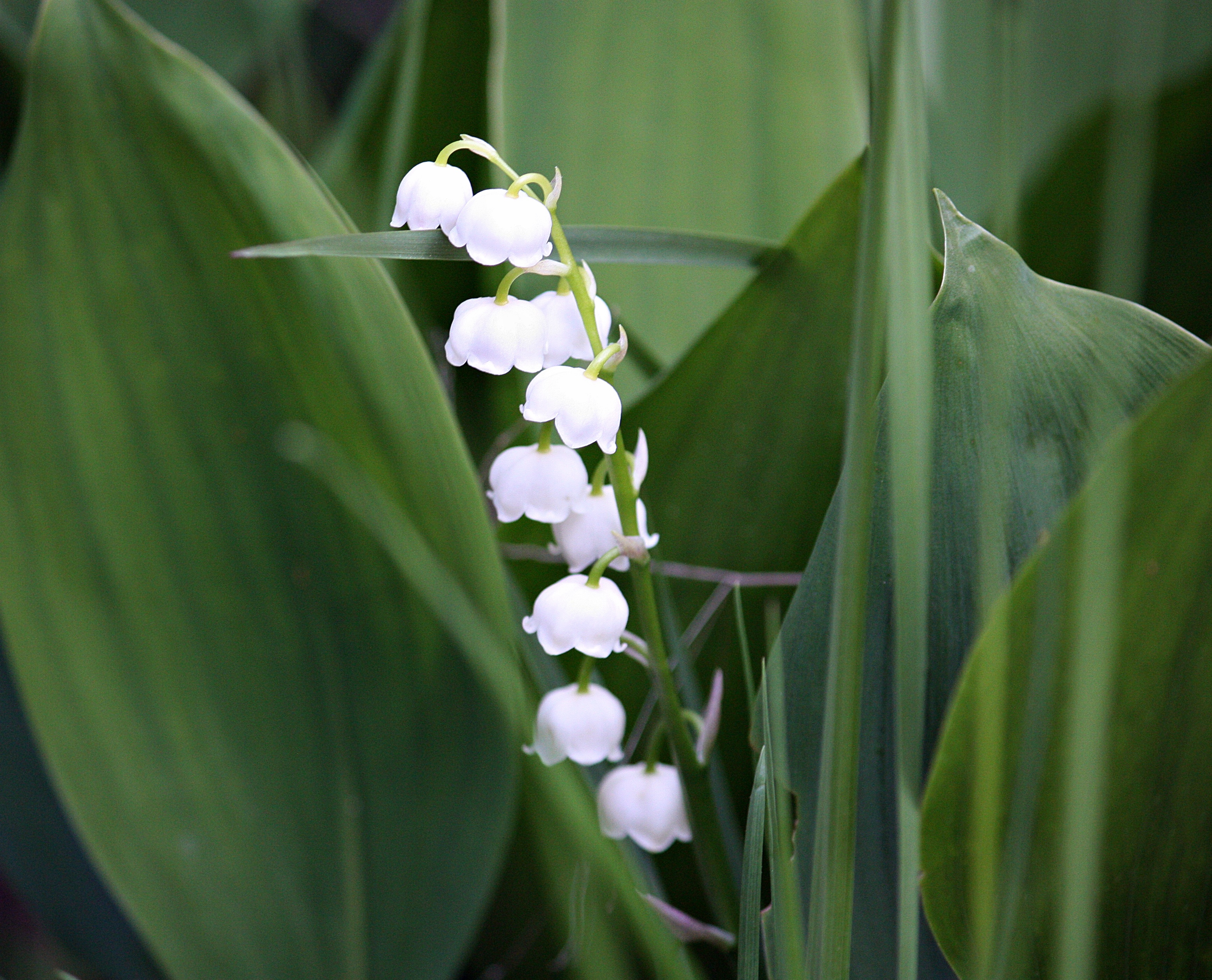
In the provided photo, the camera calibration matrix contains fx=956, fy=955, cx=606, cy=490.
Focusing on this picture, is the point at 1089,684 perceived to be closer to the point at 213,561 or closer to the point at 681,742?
the point at 681,742

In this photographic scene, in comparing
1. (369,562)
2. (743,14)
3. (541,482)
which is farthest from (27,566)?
(743,14)

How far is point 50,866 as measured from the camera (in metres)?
0.62

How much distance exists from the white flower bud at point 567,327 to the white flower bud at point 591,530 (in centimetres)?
Answer: 5

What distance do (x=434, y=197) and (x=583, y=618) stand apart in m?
0.14

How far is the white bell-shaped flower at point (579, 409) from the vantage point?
292 mm

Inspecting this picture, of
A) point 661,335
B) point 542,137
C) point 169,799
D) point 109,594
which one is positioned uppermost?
point 542,137

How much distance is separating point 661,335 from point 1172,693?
0.43 meters

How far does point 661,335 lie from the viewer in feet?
2.12

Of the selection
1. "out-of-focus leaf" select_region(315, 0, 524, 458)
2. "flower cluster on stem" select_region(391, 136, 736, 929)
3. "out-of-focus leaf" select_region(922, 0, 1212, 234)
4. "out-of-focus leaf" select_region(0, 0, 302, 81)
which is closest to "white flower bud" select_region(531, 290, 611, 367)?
"flower cluster on stem" select_region(391, 136, 736, 929)

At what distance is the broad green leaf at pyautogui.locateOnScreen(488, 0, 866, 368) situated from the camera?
630 mm

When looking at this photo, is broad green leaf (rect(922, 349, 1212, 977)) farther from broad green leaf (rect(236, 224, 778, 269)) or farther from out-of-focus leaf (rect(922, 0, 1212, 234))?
out-of-focus leaf (rect(922, 0, 1212, 234))

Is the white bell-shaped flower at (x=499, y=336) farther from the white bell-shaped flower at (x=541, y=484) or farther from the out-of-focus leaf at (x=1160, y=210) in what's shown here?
the out-of-focus leaf at (x=1160, y=210)

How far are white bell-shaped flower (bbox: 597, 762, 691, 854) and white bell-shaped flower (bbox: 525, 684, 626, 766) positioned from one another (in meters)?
0.02

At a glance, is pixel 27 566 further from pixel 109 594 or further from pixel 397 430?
pixel 397 430
